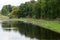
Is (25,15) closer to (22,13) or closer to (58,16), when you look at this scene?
(22,13)

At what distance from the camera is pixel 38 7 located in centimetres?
8069

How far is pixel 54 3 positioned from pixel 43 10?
10.6 m

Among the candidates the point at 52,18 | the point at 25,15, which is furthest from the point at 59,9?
the point at 25,15

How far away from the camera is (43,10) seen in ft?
228

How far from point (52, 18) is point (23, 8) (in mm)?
55619

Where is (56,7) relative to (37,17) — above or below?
above

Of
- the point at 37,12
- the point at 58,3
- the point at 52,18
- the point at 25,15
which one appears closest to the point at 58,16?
the point at 52,18

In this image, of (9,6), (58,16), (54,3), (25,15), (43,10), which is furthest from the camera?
(9,6)

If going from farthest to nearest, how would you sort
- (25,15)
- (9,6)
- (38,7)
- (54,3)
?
1. (9,6)
2. (25,15)
3. (38,7)
4. (54,3)

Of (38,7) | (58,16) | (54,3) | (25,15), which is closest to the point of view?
(54,3)

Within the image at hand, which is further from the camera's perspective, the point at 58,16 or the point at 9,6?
the point at 9,6

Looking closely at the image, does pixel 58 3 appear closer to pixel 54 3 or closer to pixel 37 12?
pixel 54 3

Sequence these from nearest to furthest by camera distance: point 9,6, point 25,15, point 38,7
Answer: point 38,7 → point 25,15 → point 9,6

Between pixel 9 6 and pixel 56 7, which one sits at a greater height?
pixel 56 7
